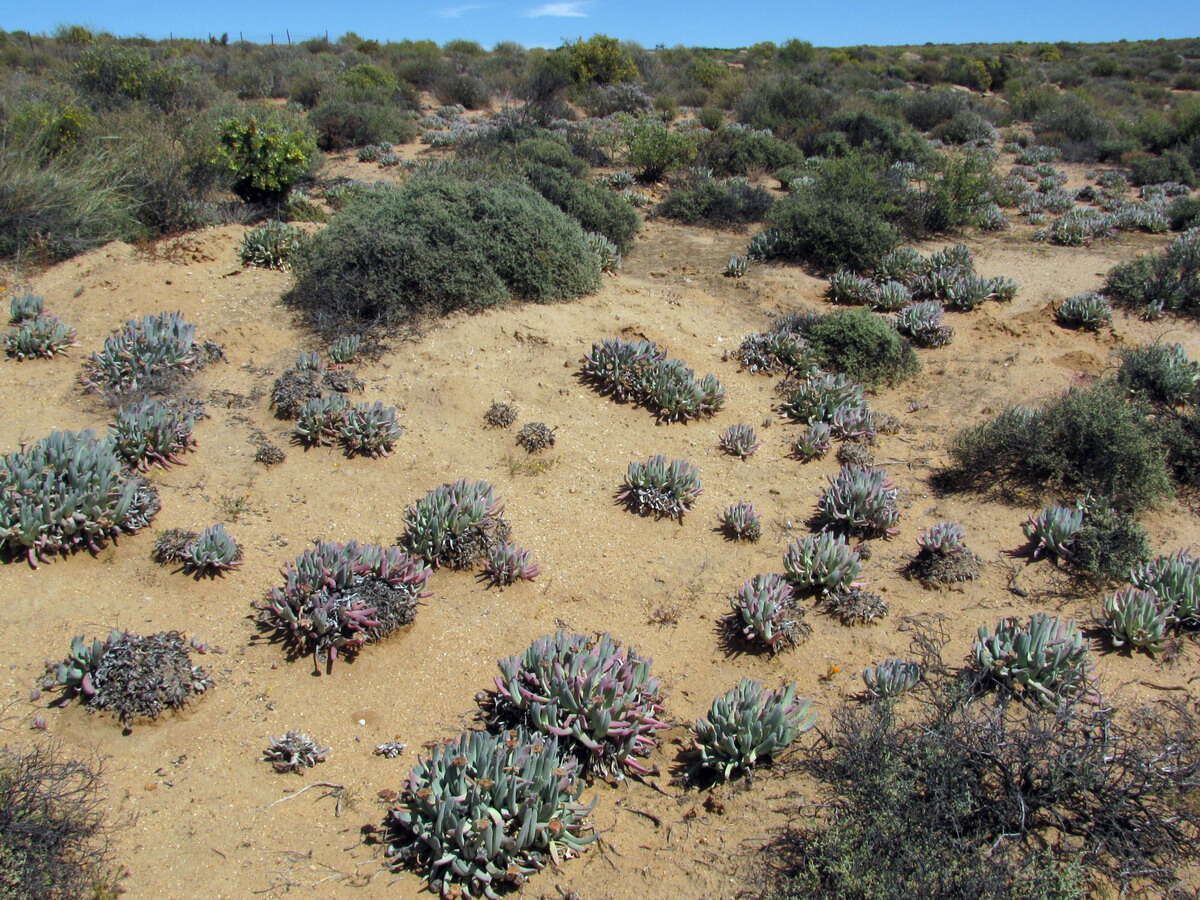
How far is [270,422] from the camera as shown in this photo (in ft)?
23.7

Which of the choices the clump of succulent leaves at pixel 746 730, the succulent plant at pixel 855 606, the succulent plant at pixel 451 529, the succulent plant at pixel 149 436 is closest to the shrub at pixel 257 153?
the succulent plant at pixel 149 436

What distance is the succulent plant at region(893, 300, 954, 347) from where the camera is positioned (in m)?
9.25

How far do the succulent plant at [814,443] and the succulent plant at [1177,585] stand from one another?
2.65 metres

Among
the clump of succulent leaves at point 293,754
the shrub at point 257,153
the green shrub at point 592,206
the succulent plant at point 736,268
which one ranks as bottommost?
the clump of succulent leaves at point 293,754

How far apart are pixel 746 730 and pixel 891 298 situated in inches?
297

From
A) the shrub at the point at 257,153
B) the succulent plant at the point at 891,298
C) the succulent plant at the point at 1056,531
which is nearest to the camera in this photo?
the succulent plant at the point at 1056,531

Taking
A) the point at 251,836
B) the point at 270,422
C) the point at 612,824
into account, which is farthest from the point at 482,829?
the point at 270,422

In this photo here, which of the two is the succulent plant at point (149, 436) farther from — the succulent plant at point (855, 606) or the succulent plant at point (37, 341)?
the succulent plant at point (855, 606)

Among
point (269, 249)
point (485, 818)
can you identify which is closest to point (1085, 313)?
point (485, 818)

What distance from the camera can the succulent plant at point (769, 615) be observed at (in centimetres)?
486

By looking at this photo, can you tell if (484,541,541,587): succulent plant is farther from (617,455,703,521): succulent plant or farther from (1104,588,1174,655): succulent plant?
(1104,588,1174,655): succulent plant

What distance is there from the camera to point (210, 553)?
5.24 meters

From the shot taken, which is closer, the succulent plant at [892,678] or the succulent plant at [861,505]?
the succulent plant at [892,678]

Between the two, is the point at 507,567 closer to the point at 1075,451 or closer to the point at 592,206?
the point at 1075,451
